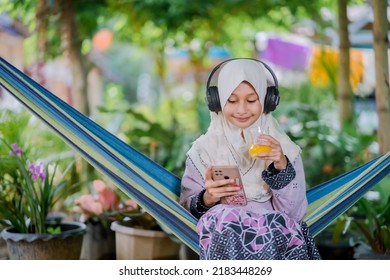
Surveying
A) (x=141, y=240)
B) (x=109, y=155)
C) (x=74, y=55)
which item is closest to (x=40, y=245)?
(x=141, y=240)

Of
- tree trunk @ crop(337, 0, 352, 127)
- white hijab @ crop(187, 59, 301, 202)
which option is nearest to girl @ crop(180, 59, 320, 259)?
white hijab @ crop(187, 59, 301, 202)

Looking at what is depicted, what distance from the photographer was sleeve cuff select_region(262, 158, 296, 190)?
240cm

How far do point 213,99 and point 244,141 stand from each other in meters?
0.20

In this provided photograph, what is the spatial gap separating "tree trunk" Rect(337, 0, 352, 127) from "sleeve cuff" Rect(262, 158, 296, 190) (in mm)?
1953

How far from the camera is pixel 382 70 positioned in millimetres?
3105

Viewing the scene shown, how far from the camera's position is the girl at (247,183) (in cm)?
232

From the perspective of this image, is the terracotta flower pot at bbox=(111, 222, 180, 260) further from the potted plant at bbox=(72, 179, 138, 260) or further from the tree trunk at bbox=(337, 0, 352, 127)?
the tree trunk at bbox=(337, 0, 352, 127)

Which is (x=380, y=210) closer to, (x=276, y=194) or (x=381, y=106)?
(x=381, y=106)

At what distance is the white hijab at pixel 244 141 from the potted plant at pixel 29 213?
882 millimetres

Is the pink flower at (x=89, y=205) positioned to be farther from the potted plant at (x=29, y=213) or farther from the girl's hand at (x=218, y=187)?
the girl's hand at (x=218, y=187)

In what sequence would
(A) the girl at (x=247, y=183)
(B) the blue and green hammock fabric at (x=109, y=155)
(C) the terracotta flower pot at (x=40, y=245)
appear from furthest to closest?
(C) the terracotta flower pot at (x=40, y=245) < (B) the blue and green hammock fabric at (x=109, y=155) < (A) the girl at (x=247, y=183)

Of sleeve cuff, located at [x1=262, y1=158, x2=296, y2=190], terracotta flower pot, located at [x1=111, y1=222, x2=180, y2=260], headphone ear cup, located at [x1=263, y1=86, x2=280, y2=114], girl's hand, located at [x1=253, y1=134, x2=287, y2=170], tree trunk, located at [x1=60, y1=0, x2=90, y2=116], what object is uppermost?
→ tree trunk, located at [x1=60, y1=0, x2=90, y2=116]

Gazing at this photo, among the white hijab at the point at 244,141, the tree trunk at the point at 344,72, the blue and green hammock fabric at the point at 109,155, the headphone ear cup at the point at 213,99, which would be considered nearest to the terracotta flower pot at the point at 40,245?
the blue and green hammock fabric at the point at 109,155
